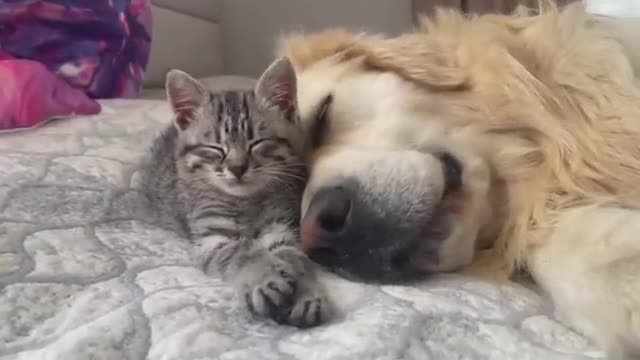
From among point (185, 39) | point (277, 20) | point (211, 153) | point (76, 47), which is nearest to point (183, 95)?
point (211, 153)

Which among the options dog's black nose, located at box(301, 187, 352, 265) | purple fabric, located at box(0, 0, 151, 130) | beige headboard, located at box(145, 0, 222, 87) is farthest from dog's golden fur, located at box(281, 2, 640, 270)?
beige headboard, located at box(145, 0, 222, 87)

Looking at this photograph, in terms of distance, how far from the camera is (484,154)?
1.11 meters

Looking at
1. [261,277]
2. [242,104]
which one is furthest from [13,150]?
[261,277]

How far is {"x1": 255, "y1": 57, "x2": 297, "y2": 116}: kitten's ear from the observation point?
1163 millimetres

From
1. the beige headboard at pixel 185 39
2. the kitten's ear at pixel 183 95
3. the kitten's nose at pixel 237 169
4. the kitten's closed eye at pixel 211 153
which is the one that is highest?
the kitten's ear at pixel 183 95

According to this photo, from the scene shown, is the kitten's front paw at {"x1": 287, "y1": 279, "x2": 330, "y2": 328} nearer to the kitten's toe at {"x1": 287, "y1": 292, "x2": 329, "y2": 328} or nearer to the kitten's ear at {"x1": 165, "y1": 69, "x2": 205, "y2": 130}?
the kitten's toe at {"x1": 287, "y1": 292, "x2": 329, "y2": 328}

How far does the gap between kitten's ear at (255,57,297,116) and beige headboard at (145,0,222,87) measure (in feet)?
5.46

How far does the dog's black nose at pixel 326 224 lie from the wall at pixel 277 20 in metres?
2.20

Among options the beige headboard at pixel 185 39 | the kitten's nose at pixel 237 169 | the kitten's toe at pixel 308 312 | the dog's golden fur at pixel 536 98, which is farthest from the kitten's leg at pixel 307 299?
the beige headboard at pixel 185 39

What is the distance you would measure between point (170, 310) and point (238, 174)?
296 millimetres

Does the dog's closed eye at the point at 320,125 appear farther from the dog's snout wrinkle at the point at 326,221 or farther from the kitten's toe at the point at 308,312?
the kitten's toe at the point at 308,312

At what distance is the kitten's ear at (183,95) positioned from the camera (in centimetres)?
117

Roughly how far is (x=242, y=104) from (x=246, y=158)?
0.10 meters

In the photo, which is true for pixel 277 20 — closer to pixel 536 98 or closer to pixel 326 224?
pixel 536 98
